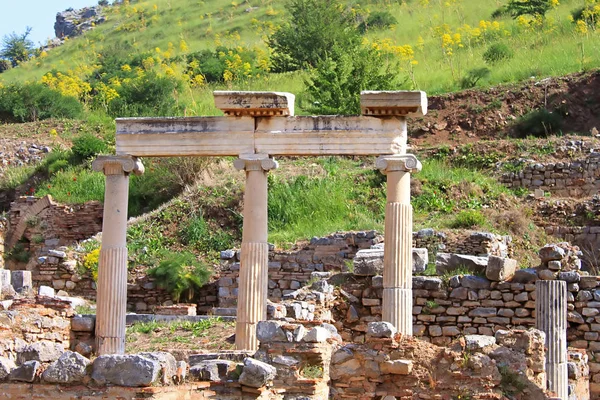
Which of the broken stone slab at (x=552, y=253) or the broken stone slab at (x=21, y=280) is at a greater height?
the broken stone slab at (x=552, y=253)

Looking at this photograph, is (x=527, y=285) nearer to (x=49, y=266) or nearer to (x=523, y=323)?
(x=523, y=323)

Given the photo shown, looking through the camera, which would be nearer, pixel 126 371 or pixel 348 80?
pixel 126 371

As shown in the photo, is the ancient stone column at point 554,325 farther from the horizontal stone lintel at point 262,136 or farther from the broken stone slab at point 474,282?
the horizontal stone lintel at point 262,136

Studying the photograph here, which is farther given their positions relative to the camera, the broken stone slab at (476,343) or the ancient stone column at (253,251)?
the ancient stone column at (253,251)

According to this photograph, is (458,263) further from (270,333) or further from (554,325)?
(270,333)

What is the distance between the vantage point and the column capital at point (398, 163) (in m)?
19.2

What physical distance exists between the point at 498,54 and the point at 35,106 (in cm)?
1446

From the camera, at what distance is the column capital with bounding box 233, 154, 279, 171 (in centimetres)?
1958

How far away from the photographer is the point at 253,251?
63.8ft

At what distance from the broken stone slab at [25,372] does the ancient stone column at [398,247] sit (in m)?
8.10

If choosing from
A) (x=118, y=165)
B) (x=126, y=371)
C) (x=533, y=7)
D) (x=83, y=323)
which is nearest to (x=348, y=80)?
(x=118, y=165)

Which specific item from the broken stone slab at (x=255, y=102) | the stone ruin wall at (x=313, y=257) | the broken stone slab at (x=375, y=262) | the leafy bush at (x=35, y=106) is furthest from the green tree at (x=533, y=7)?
the broken stone slab at (x=255, y=102)

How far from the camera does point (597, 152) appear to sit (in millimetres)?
28719

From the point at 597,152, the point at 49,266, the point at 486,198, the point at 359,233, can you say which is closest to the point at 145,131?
the point at 359,233
